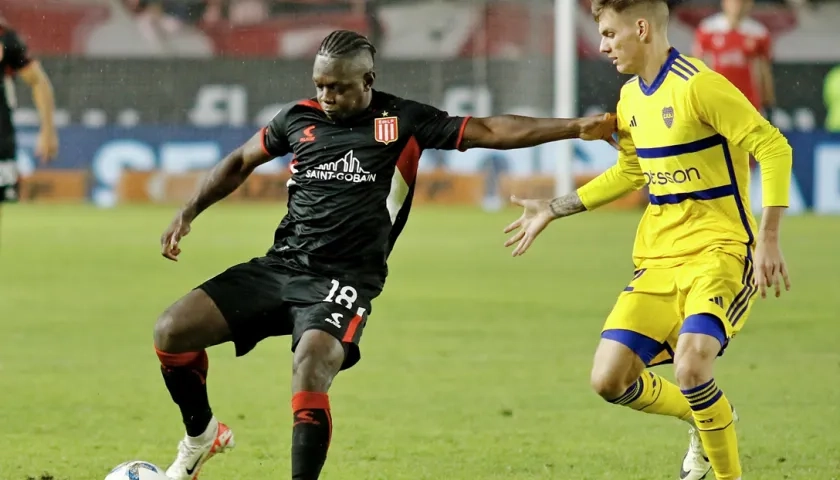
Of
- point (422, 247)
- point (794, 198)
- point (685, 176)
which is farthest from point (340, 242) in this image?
point (794, 198)

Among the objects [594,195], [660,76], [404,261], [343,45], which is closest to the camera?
[343,45]

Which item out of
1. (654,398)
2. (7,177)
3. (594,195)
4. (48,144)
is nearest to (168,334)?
(594,195)

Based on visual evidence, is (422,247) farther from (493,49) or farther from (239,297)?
(239,297)

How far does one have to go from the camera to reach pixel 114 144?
20.5 meters

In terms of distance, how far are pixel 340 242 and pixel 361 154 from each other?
344 mm

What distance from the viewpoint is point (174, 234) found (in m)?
5.70

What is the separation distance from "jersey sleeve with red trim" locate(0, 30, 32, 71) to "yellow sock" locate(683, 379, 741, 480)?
8060mm

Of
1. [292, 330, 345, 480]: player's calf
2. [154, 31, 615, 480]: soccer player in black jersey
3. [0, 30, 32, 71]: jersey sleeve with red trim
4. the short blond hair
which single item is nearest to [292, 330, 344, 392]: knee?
[292, 330, 345, 480]: player's calf

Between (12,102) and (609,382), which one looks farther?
(12,102)

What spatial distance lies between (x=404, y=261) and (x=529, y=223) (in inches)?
333

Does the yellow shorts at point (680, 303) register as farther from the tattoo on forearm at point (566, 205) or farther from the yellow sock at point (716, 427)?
the tattoo on forearm at point (566, 205)

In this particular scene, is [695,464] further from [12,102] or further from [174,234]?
[12,102]

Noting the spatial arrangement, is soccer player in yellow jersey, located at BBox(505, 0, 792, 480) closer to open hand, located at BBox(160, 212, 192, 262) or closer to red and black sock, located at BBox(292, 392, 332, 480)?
red and black sock, located at BBox(292, 392, 332, 480)

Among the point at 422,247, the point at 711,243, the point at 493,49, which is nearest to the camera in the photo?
the point at 711,243
